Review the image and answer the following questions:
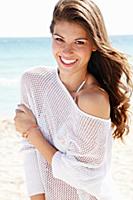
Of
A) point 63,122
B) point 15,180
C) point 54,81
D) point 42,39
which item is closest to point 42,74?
point 54,81

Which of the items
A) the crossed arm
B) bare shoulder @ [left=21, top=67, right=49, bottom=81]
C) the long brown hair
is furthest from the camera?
bare shoulder @ [left=21, top=67, right=49, bottom=81]

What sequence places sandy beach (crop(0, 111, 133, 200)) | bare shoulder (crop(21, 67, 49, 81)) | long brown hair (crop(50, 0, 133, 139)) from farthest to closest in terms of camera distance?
sandy beach (crop(0, 111, 133, 200))
bare shoulder (crop(21, 67, 49, 81))
long brown hair (crop(50, 0, 133, 139))

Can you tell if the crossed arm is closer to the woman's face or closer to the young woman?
the young woman

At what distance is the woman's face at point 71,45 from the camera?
2.26m

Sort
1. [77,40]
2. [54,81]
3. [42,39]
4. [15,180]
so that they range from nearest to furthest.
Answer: [77,40]
[54,81]
[15,180]
[42,39]

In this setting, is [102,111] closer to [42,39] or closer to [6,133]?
[6,133]

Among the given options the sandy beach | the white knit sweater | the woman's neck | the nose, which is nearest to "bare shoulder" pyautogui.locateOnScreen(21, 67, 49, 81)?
the white knit sweater

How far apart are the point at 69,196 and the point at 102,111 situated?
1.48ft

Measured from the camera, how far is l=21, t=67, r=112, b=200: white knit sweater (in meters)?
2.29

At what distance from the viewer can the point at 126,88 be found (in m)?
2.43

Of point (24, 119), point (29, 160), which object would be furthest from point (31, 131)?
point (29, 160)

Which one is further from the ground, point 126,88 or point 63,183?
point 126,88

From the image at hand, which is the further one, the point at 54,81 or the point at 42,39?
the point at 42,39

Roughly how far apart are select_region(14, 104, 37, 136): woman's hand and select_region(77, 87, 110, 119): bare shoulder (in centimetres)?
26
